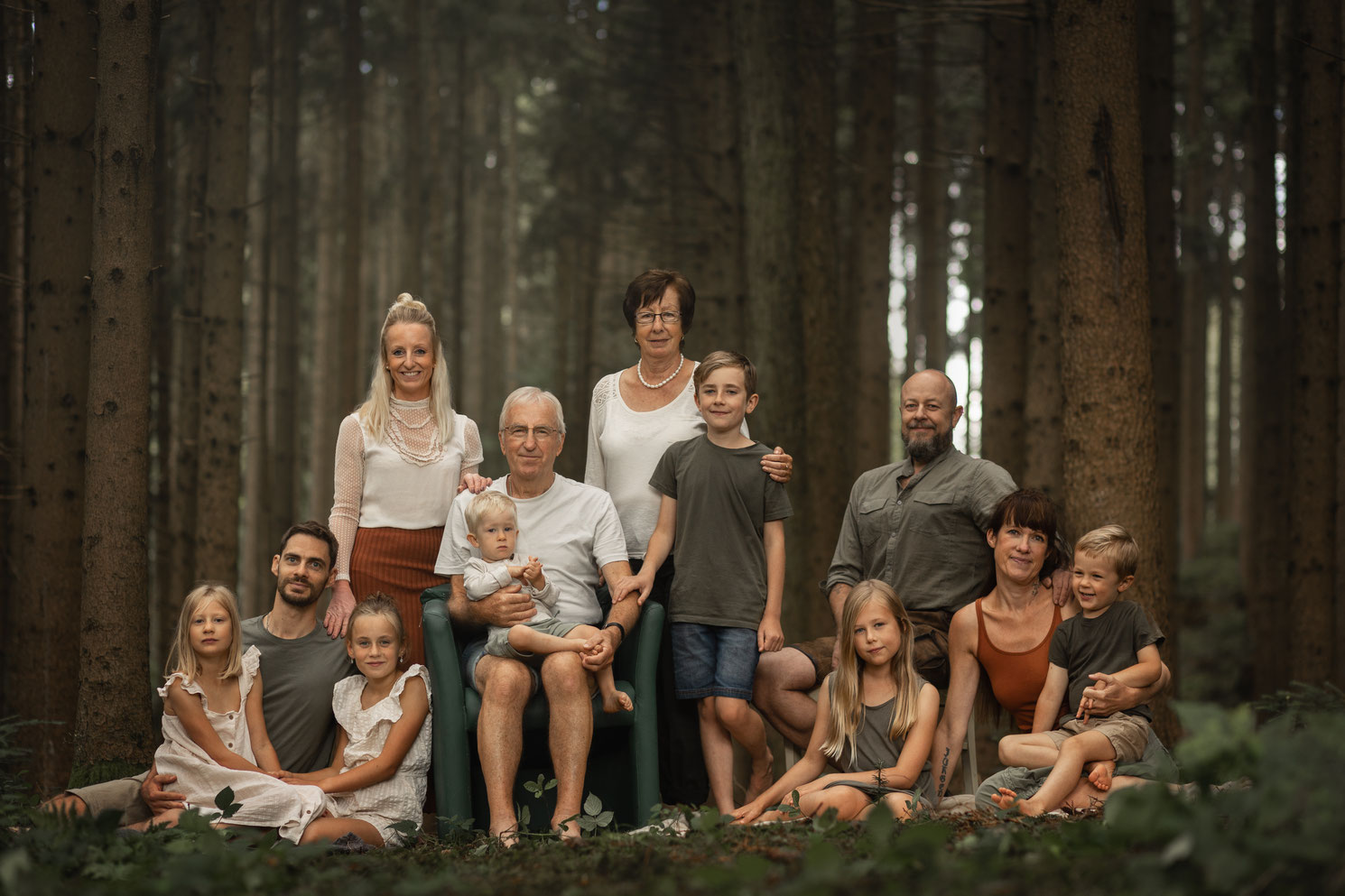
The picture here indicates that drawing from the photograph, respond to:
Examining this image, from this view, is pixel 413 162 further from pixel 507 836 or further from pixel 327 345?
pixel 507 836

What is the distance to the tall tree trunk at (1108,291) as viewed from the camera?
546 cm

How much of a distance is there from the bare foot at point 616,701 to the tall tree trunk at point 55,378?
303 cm

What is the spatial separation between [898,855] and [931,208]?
41.4 ft

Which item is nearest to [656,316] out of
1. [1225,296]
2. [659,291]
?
[659,291]

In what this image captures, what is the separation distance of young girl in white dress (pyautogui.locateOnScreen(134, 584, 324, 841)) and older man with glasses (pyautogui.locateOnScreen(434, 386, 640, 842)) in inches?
28.1

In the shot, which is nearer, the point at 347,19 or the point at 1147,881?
the point at 1147,881

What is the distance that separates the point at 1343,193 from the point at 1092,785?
18.4ft

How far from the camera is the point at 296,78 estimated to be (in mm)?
12547

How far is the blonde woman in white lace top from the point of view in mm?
4914

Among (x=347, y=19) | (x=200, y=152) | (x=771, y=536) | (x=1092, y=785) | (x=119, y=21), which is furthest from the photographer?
(x=347, y=19)

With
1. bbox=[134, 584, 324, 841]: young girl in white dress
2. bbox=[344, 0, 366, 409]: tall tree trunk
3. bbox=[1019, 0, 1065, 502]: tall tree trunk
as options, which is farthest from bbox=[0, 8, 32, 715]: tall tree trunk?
bbox=[1019, 0, 1065, 502]: tall tree trunk

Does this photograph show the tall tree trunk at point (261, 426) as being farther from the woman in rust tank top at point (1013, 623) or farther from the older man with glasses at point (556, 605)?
the woman in rust tank top at point (1013, 623)

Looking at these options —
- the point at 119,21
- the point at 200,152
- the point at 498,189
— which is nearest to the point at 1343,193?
the point at 119,21

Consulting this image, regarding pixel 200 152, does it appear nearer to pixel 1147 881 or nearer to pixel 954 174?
pixel 1147 881
